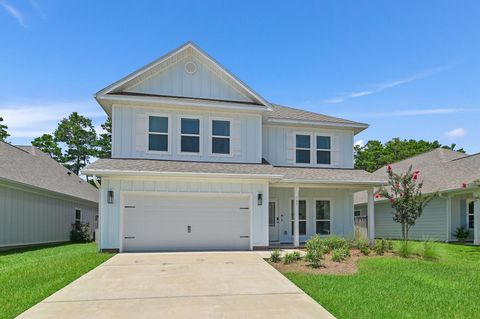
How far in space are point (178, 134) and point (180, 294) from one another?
894 cm

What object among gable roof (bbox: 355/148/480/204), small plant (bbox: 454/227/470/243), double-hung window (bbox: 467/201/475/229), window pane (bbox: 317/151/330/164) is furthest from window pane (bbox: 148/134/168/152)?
double-hung window (bbox: 467/201/475/229)

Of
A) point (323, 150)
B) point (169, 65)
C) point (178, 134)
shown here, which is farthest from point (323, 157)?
point (169, 65)

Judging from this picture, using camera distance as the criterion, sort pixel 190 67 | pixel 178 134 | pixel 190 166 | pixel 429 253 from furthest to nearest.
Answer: pixel 190 67 → pixel 178 134 → pixel 190 166 → pixel 429 253

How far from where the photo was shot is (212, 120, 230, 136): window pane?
1588cm

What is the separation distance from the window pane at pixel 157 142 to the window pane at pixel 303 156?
6124mm

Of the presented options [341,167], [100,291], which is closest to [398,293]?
[100,291]

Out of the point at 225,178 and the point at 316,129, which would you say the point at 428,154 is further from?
the point at 225,178

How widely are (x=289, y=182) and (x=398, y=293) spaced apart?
27.6ft

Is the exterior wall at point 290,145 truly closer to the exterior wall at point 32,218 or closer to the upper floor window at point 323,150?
the upper floor window at point 323,150

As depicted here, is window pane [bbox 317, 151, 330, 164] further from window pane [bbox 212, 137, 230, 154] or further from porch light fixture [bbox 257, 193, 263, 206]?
window pane [bbox 212, 137, 230, 154]

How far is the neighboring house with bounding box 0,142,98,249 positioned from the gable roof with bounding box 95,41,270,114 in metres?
4.84

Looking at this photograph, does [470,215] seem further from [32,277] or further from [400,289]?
[32,277]

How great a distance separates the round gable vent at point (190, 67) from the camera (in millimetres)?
16031

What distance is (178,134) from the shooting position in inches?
611
